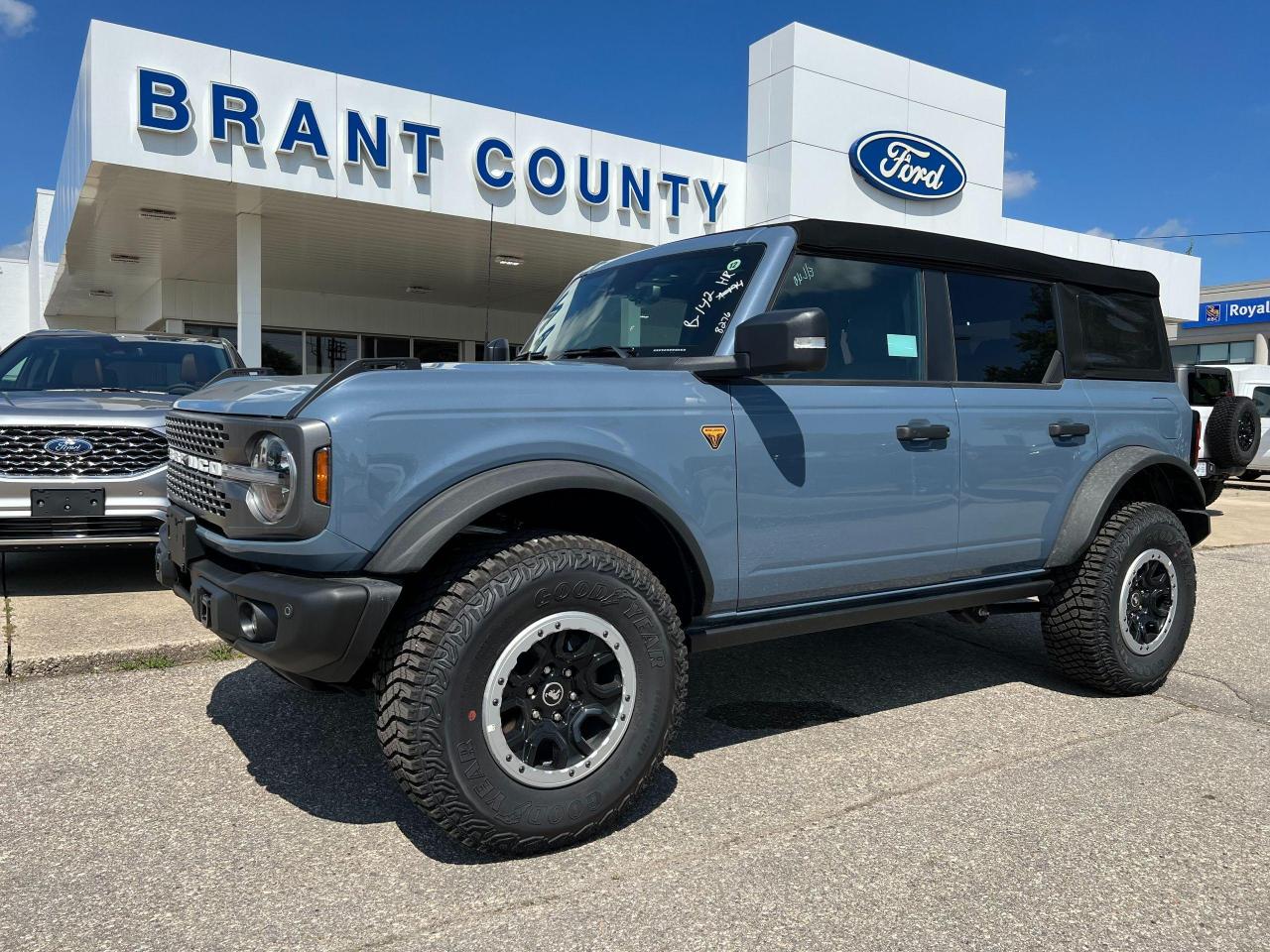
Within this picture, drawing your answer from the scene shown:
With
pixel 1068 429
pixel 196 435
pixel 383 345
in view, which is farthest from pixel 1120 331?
pixel 383 345

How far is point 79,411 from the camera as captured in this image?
18.0 feet

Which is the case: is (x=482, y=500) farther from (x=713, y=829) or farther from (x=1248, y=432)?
(x=1248, y=432)

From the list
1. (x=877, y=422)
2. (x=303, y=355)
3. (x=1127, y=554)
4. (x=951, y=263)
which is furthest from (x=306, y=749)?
(x=303, y=355)

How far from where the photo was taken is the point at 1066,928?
2.41 m

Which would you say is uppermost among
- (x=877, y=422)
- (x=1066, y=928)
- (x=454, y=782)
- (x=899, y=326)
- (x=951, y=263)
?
(x=951, y=263)

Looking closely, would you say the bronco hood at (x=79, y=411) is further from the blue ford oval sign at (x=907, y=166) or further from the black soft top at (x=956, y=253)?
the blue ford oval sign at (x=907, y=166)

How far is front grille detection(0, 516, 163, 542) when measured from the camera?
5.23m

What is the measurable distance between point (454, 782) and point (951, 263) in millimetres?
2763

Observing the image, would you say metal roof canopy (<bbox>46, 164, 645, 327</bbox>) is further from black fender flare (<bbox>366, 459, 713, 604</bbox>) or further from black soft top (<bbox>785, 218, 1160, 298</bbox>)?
black fender flare (<bbox>366, 459, 713, 604</bbox>)

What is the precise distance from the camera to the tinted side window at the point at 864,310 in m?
3.46

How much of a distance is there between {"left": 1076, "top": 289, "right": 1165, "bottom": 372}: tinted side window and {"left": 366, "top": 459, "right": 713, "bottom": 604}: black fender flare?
2536 millimetres

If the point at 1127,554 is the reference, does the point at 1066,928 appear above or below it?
below

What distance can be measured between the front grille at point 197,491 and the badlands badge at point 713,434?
1443 mm

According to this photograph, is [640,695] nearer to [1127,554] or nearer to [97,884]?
[97,884]
